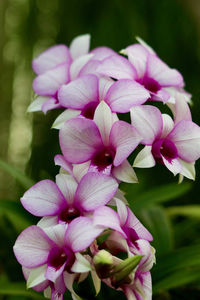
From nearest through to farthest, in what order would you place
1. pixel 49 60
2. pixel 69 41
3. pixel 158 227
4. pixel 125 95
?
1. pixel 125 95
2. pixel 49 60
3. pixel 158 227
4. pixel 69 41

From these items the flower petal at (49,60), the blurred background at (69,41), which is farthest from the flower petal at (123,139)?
the blurred background at (69,41)

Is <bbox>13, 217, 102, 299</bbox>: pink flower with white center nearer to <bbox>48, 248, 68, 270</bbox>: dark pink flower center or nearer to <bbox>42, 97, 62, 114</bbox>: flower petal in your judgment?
<bbox>48, 248, 68, 270</bbox>: dark pink flower center

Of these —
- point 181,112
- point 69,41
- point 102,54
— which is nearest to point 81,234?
point 181,112

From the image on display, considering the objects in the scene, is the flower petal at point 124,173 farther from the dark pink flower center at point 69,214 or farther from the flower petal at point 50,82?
the flower petal at point 50,82

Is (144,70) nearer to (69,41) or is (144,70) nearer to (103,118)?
(103,118)

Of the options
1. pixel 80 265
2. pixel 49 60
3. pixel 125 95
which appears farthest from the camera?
pixel 49 60

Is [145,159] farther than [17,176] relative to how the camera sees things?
No
